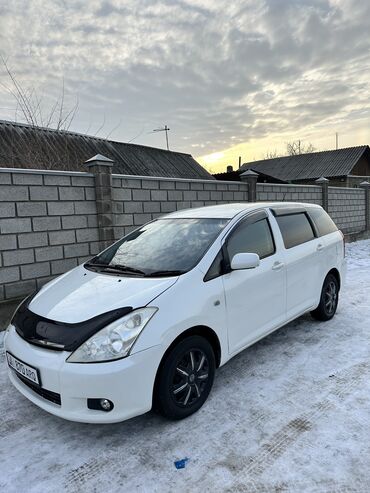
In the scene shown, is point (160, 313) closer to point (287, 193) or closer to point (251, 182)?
point (251, 182)

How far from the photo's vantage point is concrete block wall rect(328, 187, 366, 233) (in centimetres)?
1268

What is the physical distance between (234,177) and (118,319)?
55.6 feet

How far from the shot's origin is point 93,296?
8.79ft

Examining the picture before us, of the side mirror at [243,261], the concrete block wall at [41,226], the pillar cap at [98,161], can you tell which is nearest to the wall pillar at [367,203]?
the pillar cap at [98,161]

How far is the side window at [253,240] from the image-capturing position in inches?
127

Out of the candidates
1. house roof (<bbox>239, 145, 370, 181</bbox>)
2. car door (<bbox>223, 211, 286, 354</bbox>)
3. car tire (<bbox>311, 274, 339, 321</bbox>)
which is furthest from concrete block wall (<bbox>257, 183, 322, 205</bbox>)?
house roof (<bbox>239, 145, 370, 181</bbox>)

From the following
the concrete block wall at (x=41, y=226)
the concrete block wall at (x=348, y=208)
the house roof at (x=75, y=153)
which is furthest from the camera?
the concrete block wall at (x=348, y=208)

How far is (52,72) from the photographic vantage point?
8570mm

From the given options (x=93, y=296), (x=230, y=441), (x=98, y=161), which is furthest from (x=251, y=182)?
(x=230, y=441)

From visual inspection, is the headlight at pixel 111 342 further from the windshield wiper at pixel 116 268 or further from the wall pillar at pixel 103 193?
the wall pillar at pixel 103 193

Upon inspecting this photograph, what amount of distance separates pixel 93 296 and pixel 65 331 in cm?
37

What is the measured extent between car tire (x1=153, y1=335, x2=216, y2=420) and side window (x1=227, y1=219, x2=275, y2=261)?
883 millimetres

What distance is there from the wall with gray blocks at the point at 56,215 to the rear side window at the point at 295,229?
120 inches

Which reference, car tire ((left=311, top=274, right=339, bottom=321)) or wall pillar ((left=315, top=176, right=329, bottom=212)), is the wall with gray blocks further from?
wall pillar ((left=315, top=176, right=329, bottom=212))
